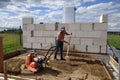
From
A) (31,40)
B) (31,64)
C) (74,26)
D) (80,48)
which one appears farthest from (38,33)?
(31,64)

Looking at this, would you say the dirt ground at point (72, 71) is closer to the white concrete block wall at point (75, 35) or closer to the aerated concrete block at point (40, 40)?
the white concrete block wall at point (75, 35)

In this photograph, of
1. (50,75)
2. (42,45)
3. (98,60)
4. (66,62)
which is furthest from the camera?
(42,45)

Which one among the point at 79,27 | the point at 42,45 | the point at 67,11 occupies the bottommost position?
the point at 42,45

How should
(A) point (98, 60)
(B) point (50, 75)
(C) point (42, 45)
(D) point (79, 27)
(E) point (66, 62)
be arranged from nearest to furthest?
(B) point (50, 75) < (E) point (66, 62) < (A) point (98, 60) < (D) point (79, 27) < (C) point (42, 45)

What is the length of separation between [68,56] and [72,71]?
1.69m

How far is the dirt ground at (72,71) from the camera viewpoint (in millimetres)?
5230

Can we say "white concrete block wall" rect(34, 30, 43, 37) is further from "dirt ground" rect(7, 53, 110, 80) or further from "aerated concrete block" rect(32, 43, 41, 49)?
"dirt ground" rect(7, 53, 110, 80)

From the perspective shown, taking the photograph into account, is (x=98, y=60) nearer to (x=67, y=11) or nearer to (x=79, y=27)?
(x=79, y=27)

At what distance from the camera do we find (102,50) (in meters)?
7.74

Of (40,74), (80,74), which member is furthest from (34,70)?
(80,74)

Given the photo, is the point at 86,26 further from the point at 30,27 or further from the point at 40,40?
the point at 30,27

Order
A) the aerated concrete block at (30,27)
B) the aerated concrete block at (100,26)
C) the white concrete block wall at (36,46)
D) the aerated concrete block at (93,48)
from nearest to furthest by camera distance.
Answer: the aerated concrete block at (100,26)
the aerated concrete block at (93,48)
the white concrete block wall at (36,46)
the aerated concrete block at (30,27)

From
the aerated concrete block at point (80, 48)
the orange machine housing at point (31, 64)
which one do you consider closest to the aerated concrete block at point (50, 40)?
the aerated concrete block at point (80, 48)

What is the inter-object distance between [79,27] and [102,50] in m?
1.45
